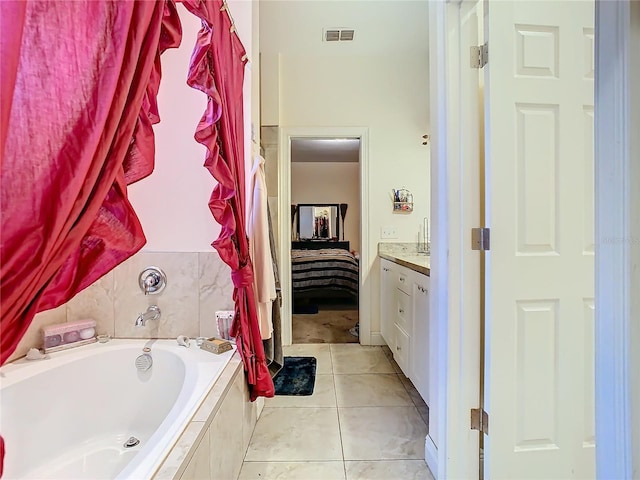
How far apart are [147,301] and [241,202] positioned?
83cm

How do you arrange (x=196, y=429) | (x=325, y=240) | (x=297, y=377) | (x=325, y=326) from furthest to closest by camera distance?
(x=325, y=240) → (x=325, y=326) → (x=297, y=377) → (x=196, y=429)

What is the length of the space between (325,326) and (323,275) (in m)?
0.93

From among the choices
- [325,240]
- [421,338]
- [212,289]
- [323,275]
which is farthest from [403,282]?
[325,240]

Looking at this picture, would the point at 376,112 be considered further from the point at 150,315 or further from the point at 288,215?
the point at 150,315

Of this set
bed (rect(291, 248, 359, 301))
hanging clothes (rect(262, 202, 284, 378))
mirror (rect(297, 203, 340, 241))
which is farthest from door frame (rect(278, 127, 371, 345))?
mirror (rect(297, 203, 340, 241))

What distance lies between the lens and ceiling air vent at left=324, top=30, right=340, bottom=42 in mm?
2586

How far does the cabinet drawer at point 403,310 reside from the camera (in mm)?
2148

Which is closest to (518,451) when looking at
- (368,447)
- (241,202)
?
(368,447)

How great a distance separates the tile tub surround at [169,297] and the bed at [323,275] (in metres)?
2.69

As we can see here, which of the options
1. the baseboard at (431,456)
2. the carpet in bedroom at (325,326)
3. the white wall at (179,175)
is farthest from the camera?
the carpet in bedroom at (325,326)

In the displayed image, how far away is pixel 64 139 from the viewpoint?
1.81 feet

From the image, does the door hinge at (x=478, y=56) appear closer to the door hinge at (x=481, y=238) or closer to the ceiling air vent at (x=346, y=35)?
the door hinge at (x=481, y=238)

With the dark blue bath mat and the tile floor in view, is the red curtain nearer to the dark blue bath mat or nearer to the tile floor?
the tile floor

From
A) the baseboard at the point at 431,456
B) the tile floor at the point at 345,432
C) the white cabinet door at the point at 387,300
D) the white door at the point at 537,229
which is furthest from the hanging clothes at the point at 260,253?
the white cabinet door at the point at 387,300
